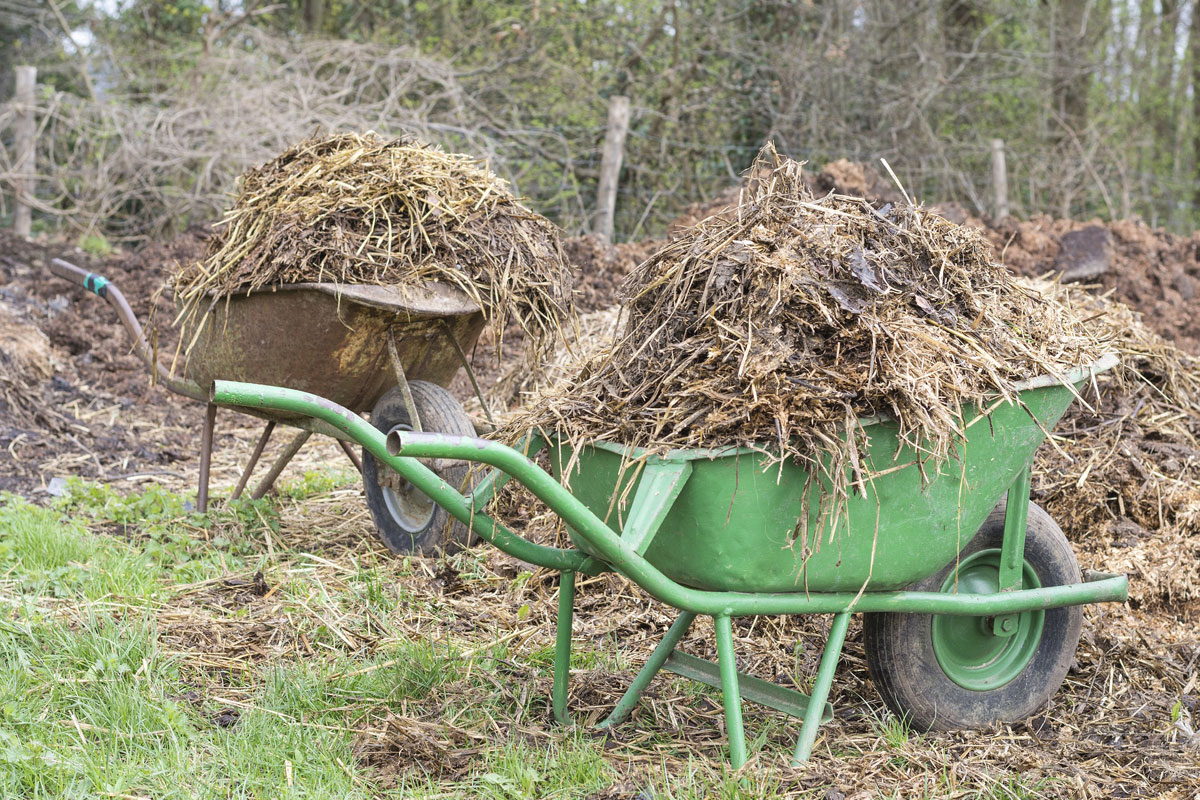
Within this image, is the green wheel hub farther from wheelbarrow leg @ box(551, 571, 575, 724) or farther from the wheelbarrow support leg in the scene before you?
wheelbarrow leg @ box(551, 571, 575, 724)

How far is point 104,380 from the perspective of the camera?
6.45 m

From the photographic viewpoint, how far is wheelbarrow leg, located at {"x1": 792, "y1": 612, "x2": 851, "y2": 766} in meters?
2.29

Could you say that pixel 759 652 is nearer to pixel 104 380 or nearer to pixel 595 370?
pixel 595 370

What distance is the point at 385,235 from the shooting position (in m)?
3.54

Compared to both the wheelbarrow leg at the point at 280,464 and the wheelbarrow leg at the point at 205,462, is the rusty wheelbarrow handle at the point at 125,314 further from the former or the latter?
the wheelbarrow leg at the point at 280,464

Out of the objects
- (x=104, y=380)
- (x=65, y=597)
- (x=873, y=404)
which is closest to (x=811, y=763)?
(x=873, y=404)

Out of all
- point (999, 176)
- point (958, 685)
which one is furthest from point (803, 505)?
point (999, 176)

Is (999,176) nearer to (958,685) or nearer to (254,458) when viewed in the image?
(254,458)

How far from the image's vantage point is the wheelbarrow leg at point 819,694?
2.29m

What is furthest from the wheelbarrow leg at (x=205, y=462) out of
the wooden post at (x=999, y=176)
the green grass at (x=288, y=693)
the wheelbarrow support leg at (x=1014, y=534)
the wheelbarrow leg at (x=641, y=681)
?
the wooden post at (x=999, y=176)

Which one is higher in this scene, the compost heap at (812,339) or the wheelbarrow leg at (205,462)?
the compost heap at (812,339)

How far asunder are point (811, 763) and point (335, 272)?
2.04m

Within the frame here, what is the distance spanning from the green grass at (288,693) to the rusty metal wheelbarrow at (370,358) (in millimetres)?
221

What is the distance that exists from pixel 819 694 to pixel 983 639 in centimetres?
64
